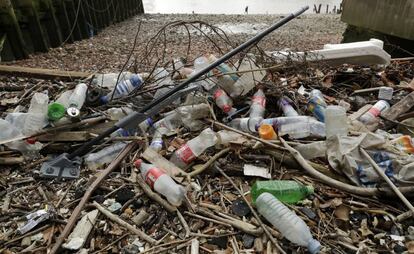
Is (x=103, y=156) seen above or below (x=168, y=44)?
above

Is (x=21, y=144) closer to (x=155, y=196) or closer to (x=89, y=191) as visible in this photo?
(x=89, y=191)

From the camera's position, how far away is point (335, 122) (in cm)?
246

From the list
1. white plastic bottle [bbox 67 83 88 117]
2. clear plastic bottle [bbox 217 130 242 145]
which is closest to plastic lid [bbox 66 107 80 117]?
white plastic bottle [bbox 67 83 88 117]

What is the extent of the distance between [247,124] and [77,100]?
5.52ft

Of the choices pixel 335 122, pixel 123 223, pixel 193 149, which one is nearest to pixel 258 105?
pixel 335 122

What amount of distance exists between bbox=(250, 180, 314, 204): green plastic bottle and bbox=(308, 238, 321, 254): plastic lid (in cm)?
39

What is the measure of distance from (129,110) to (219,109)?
0.88 meters

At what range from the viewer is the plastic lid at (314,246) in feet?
5.36

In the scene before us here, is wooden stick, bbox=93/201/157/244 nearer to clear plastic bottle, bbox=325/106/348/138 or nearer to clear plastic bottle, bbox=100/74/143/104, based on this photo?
clear plastic bottle, bbox=100/74/143/104

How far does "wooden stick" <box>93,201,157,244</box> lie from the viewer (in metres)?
1.81

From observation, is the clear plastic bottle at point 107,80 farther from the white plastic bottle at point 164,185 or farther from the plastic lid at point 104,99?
the white plastic bottle at point 164,185

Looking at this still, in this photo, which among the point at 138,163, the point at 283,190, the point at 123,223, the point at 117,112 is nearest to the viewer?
the point at 123,223

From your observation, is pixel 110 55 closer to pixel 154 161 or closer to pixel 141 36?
pixel 141 36

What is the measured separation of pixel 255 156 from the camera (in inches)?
93.0
